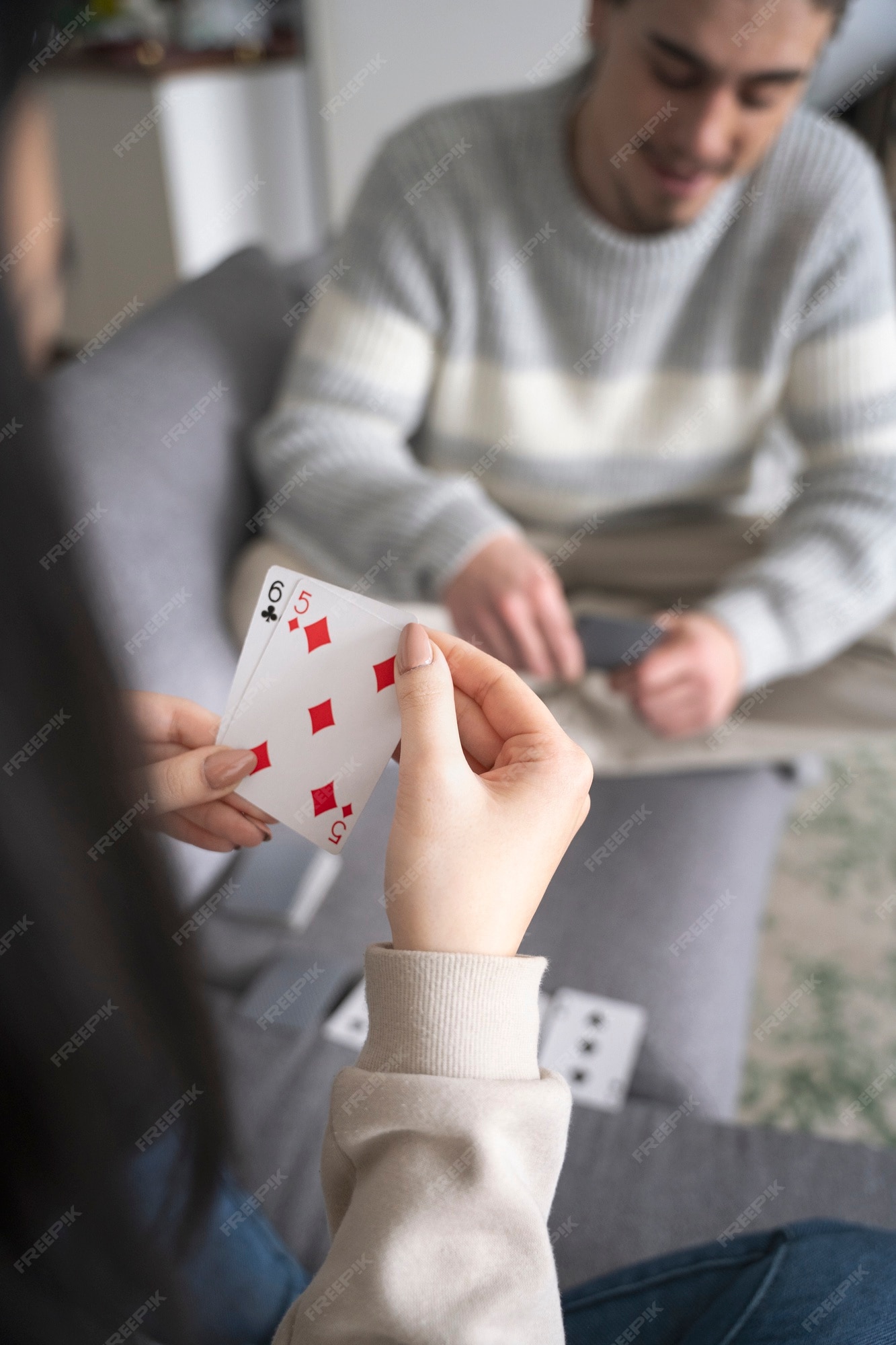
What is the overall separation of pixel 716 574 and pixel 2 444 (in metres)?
1.40

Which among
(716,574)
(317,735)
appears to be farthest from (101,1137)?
(716,574)

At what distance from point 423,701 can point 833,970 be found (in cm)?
127

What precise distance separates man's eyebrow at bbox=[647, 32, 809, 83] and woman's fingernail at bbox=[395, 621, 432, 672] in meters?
1.02

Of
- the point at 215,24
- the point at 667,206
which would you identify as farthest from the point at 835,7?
the point at 215,24

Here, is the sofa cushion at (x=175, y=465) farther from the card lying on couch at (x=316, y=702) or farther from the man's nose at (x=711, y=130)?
the man's nose at (x=711, y=130)

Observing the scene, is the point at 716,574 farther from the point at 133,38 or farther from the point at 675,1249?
the point at 133,38

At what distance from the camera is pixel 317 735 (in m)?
0.48

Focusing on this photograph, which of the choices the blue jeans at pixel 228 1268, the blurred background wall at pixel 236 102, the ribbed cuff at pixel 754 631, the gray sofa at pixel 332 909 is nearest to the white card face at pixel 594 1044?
the gray sofa at pixel 332 909

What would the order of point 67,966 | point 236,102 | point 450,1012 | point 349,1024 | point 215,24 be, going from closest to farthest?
1. point 67,966
2. point 450,1012
3. point 349,1024
4. point 236,102
5. point 215,24

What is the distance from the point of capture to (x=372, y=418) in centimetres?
140

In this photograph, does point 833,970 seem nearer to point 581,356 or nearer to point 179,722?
point 581,356

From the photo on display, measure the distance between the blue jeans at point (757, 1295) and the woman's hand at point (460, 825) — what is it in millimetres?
317

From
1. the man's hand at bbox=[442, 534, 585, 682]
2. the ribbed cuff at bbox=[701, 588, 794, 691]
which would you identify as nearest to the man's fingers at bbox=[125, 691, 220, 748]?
the man's hand at bbox=[442, 534, 585, 682]

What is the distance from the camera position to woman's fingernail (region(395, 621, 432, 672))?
1.44 ft
